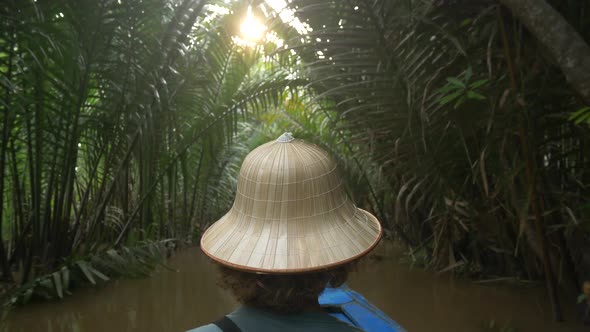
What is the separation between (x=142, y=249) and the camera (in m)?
3.40

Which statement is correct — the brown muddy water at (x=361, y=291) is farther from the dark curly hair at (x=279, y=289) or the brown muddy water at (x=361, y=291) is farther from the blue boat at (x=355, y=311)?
the dark curly hair at (x=279, y=289)

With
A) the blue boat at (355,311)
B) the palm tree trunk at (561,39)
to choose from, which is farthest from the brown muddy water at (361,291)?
the palm tree trunk at (561,39)

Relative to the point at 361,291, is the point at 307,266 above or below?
above

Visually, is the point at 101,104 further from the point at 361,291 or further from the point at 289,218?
the point at 289,218

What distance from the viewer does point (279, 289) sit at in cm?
101

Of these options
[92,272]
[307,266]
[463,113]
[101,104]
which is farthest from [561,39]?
[101,104]

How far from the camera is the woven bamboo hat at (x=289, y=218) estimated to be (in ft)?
3.42

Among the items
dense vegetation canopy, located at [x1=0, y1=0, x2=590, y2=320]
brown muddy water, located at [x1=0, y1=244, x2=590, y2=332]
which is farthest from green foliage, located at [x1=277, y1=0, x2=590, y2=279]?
brown muddy water, located at [x1=0, y1=244, x2=590, y2=332]

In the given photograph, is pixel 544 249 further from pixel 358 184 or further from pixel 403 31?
pixel 358 184

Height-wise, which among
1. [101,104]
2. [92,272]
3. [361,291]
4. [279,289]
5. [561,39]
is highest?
[101,104]

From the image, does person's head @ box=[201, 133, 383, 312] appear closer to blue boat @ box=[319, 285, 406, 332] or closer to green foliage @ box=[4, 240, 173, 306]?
blue boat @ box=[319, 285, 406, 332]

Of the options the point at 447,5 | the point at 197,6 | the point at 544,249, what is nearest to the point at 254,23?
the point at 197,6

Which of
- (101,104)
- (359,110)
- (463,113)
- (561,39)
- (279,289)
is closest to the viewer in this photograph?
(279,289)

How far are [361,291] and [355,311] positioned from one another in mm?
2153
